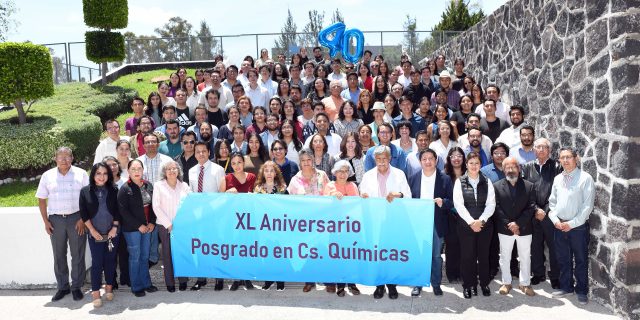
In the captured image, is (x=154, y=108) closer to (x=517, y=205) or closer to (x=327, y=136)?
(x=327, y=136)

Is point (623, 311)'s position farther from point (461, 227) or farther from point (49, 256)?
point (49, 256)

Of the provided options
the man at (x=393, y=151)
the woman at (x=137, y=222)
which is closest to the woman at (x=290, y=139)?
the man at (x=393, y=151)

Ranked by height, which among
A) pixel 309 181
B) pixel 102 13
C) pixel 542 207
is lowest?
pixel 542 207

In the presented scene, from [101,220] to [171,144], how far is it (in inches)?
71.8

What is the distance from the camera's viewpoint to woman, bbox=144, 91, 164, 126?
10383 mm

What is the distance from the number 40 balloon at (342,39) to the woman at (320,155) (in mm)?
7654

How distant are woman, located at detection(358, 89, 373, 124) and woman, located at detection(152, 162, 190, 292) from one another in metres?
3.67

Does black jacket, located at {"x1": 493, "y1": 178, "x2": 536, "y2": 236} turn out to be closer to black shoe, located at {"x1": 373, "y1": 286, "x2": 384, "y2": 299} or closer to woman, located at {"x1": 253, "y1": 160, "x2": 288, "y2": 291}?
black shoe, located at {"x1": 373, "y1": 286, "x2": 384, "y2": 299}

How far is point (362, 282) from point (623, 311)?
2.88 m

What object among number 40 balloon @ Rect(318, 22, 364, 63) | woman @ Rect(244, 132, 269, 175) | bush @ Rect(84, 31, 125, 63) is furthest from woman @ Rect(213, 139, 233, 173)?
bush @ Rect(84, 31, 125, 63)

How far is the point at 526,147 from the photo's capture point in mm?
7488

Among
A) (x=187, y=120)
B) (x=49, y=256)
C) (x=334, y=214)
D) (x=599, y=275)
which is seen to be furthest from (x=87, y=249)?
(x=599, y=275)

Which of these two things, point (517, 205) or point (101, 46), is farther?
point (101, 46)

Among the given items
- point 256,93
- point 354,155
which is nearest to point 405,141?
point 354,155
